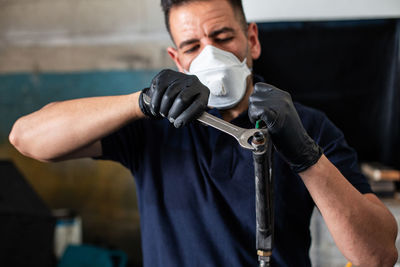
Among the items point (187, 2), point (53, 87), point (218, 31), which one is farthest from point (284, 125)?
point (53, 87)

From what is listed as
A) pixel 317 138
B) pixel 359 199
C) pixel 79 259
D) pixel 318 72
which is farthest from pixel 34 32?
pixel 359 199

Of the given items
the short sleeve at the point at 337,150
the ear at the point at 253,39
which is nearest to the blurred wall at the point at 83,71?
the ear at the point at 253,39

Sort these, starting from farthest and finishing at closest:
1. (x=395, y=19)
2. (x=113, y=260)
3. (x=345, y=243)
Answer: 1. (x=113, y=260)
2. (x=395, y=19)
3. (x=345, y=243)

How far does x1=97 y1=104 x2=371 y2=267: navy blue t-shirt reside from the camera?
866mm

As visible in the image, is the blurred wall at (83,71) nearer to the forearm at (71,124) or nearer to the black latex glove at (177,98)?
the forearm at (71,124)

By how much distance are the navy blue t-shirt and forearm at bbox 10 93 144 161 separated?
10 centimetres

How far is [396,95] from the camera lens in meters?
1.99

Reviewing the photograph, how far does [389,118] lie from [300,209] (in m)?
1.45

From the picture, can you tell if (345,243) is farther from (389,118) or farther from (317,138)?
(389,118)

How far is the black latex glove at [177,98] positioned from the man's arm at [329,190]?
0.12 meters

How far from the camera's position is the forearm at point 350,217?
0.74 metres

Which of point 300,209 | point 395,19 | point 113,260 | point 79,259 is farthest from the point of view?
point 113,260

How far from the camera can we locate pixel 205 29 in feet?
3.03

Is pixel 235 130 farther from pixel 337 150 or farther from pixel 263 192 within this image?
pixel 337 150
